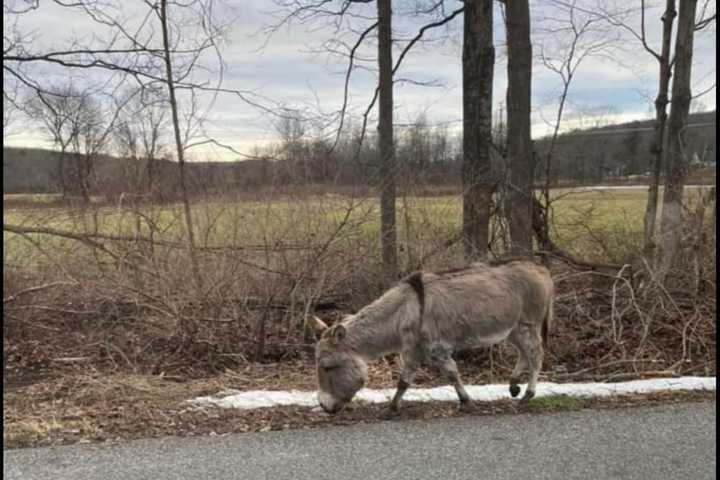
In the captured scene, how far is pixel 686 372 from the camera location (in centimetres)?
714

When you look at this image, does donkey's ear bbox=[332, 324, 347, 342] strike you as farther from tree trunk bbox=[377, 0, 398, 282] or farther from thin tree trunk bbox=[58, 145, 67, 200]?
thin tree trunk bbox=[58, 145, 67, 200]

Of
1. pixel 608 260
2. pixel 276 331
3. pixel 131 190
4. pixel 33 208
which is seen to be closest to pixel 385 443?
pixel 276 331

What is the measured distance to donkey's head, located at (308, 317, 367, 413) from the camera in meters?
5.62

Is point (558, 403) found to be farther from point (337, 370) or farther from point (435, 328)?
point (337, 370)

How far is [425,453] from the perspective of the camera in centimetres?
480

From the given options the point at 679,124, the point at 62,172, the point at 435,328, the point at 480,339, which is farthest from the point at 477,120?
the point at 62,172

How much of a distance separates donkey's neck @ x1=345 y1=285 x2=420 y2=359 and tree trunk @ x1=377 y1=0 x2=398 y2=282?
3013 millimetres

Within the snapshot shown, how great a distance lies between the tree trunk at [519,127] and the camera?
9242 mm

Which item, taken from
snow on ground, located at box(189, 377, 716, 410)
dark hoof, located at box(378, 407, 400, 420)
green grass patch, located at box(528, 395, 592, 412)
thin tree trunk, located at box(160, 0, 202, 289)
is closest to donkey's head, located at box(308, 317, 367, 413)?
dark hoof, located at box(378, 407, 400, 420)

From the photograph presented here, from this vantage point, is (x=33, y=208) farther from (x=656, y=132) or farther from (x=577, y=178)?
(x=656, y=132)

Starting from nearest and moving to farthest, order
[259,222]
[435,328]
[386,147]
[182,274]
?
[435,328] < [182,274] < [259,222] < [386,147]

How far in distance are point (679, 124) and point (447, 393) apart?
6136 millimetres

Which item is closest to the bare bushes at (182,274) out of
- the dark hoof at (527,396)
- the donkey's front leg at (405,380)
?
the donkey's front leg at (405,380)

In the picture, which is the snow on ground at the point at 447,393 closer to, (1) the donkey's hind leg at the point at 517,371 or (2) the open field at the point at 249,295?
(1) the donkey's hind leg at the point at 517,371
